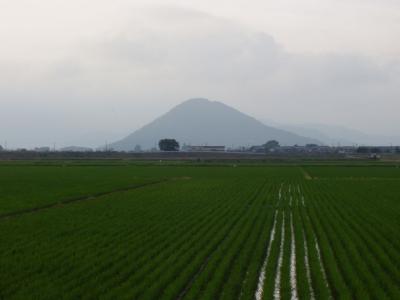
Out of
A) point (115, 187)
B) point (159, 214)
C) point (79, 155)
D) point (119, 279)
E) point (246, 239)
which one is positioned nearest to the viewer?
point (119, 279)

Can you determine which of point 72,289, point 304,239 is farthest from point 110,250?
point 304,239

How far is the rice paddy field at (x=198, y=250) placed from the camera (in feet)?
36.1

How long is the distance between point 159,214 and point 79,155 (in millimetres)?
124226

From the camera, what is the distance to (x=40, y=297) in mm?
10133

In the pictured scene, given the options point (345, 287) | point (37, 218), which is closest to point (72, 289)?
point (345, 287)

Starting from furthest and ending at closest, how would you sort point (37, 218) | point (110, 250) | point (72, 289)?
1. point (37, 218)
2. point (110, 250)
3. point (72, 289)

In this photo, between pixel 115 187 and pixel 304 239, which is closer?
pixel 304 239

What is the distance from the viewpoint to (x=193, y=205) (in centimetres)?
2872

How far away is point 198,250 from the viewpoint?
1541 centimetres

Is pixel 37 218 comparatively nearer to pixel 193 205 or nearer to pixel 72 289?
pixel 193 205

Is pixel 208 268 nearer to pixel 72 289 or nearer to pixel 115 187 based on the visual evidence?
pixel 72 289

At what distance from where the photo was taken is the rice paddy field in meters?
11.0

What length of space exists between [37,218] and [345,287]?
47.6 ft

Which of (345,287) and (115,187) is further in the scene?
(115,187)
